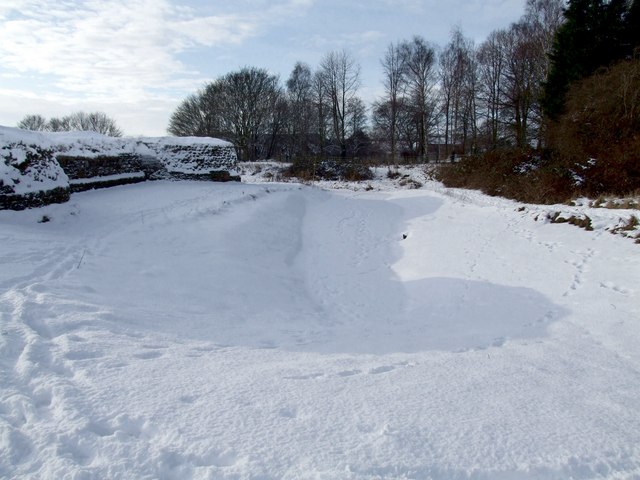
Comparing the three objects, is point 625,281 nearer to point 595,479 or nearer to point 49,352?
point 595,479

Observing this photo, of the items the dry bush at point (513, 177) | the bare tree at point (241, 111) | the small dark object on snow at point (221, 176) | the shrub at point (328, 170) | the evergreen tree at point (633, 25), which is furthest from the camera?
the bare tree at point (241, 111)

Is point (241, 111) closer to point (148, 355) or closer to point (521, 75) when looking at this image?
point (521, 75)

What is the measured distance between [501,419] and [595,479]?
632 mm

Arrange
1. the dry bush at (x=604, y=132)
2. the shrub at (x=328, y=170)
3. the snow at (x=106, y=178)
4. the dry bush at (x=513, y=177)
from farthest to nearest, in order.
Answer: the shrub at (x=328, y=170), the dry bush at (x=513, y=177), the dry bush at (x=604, y=132), the snow at (x=106, y=178)

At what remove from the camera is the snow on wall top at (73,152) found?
895 cm

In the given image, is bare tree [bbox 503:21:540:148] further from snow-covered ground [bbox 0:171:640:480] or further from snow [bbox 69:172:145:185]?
snow [bbox 69:172:145:185]

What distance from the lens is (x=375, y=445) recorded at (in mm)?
2570

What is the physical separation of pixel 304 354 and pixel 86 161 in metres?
11.1

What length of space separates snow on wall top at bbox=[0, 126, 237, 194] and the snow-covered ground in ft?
2.39

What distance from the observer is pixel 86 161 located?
499 inches

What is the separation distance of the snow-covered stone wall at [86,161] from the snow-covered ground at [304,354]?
1.96 feet

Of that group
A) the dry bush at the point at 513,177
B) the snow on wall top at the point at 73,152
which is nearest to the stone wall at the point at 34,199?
the snow on wall top at the point at 73,152

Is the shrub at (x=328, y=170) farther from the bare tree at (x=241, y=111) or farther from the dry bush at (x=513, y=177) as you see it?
the bare tree at (x=241, y=111)

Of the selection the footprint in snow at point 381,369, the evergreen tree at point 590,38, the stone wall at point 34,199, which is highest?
the evergreen tree at point 590,38
